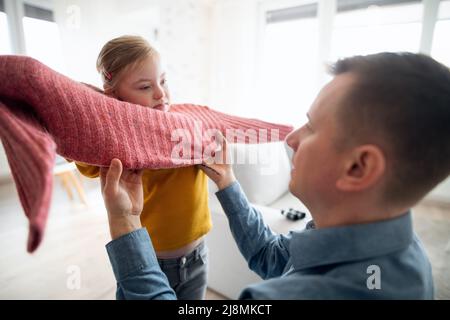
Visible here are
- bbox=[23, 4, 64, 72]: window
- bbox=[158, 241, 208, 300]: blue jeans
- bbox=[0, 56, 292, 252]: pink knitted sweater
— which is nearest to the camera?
bbox=[0, 56, 292, 252]: pink knitted sweater

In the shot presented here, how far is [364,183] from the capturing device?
1.15ft

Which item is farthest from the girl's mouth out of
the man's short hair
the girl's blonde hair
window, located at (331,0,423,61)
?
window, located at (331,0,423,61)

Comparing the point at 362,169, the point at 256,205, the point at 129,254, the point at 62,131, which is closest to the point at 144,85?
the point at 62,131

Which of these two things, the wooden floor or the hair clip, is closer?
the hair clip

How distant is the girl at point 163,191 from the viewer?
23.6 inches

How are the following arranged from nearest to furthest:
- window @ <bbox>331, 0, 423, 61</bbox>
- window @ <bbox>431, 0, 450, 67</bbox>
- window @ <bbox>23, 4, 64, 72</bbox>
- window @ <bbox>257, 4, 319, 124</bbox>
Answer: window @ <bbox>23, 4, 64, 72</bbox> → window @ <bbox>431, 0, 450, 67</bbox> → window @ <bbox>331, 0, 423, 61</bbox> → window @ <bbox>257, 4, 319, 124</bbox>

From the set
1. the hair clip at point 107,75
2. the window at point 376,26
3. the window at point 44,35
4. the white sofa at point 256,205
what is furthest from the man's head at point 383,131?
the window at point 376,26

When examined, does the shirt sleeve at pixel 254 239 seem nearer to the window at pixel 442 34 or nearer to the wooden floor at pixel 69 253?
the wooden floor at pixel 69 253

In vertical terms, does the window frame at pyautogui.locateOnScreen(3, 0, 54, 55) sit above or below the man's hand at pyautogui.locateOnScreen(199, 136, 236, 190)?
above

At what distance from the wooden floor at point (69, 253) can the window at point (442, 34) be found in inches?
49.0

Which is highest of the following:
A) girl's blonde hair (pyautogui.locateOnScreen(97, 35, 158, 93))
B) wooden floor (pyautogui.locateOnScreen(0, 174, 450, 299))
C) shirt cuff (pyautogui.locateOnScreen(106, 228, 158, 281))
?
girl's blonde hair (pyautogui.locateOnScreen(97, 35, 158, 93))

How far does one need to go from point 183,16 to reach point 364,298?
2.79 m

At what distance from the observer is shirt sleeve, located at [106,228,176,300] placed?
0.41 m

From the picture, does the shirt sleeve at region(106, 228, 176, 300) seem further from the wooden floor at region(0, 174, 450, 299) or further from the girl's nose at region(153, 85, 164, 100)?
the wooden floor at region(0, 174, 450, 299)
